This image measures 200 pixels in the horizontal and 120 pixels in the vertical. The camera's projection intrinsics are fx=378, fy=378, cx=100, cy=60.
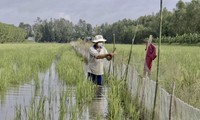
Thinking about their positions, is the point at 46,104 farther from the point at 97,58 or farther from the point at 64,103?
the point at 97,58

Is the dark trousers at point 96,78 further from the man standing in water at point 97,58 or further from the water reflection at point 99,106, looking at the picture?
the water reflection at point 99,106

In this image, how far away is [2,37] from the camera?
88188mm

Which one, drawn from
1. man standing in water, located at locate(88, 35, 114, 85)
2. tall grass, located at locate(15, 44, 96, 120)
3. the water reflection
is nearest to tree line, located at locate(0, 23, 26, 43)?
tall grass, located at locate(15, 44, 96, 120)

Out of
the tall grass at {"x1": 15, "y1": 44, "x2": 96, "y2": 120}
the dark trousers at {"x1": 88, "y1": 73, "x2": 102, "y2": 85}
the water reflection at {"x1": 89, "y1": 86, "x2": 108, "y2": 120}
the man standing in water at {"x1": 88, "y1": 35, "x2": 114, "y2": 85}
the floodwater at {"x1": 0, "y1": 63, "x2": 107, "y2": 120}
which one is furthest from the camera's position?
the dark trousers at {"x1": 88, "y1": 73, "x2": 102, "y2": 85}

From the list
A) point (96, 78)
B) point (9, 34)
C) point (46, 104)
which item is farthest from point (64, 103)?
point (9, 34)

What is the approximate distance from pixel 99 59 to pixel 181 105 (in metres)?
4.47

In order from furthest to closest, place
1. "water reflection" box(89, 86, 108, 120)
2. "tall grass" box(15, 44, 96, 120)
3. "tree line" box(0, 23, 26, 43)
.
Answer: "tree line" box(0, 23, 26, 43), "water reflection" box(89, 86, 108, 120), "tall grass" box(15, 44, 96, 120)

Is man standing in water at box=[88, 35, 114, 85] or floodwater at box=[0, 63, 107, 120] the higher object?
man standing in water at box=[88, 35, 114, 85]

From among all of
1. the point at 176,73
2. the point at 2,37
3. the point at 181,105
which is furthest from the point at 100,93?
the point at 2,37

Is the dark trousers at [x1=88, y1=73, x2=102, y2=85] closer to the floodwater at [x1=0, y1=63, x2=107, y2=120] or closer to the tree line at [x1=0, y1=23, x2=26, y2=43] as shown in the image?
the floodwater at [x1=0, y1=63, x2=107, y2=120]

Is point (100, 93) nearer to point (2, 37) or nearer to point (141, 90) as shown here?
point (141, 90)

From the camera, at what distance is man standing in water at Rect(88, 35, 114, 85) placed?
8109mm

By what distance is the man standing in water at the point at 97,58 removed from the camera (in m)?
8.11

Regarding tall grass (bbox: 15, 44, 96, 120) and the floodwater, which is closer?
tall grass (bbox: 15, 44, 96, 120)
